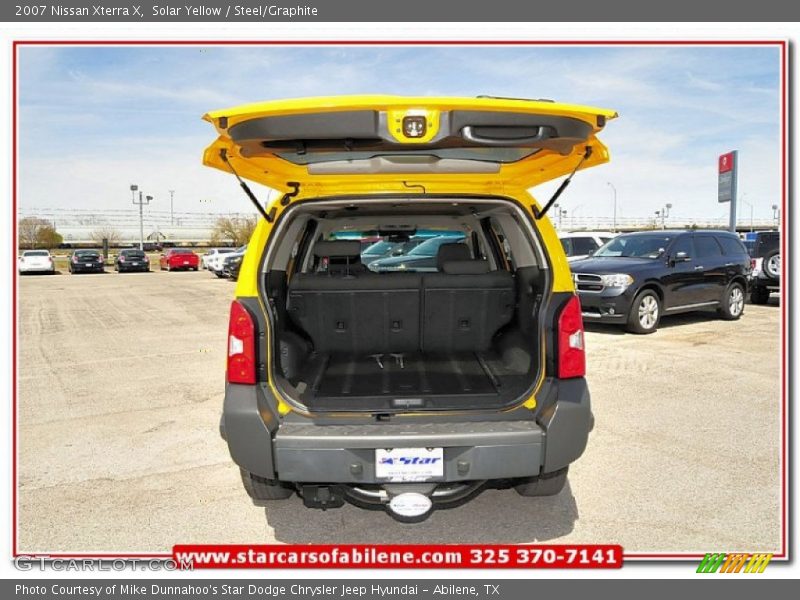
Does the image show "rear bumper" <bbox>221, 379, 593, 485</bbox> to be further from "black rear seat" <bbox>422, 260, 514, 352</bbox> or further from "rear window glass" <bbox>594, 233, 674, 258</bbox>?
"rear window glass" <bbox>594, 233, 674, 258</bbox>

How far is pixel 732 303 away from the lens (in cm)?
1145

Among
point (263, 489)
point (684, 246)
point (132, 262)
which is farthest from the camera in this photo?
point (132, 262)

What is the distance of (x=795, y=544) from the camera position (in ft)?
11.1

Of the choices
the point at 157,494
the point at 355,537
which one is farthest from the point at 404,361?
the point at 157,494

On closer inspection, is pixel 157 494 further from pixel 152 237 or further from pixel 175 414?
pixel 152 237

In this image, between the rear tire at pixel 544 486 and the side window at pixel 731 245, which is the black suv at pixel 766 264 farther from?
the rear tire at pixel 544 486

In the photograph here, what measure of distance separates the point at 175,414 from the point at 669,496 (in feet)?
13.4

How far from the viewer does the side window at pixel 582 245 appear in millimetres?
17516

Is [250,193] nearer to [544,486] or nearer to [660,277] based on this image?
[544,486]

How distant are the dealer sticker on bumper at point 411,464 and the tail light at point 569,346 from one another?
32.9 inches

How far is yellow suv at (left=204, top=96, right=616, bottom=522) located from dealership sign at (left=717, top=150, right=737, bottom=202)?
17.8 m

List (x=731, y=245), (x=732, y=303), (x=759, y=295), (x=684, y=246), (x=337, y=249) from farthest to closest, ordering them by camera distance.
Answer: (x=759, y=295) < (x=731, y=245) < (x=732, y=303) < (x=684, y=246) < (x=337, y=249)

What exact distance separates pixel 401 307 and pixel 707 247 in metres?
8.62

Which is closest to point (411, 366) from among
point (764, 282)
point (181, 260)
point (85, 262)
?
point (764, 282)
